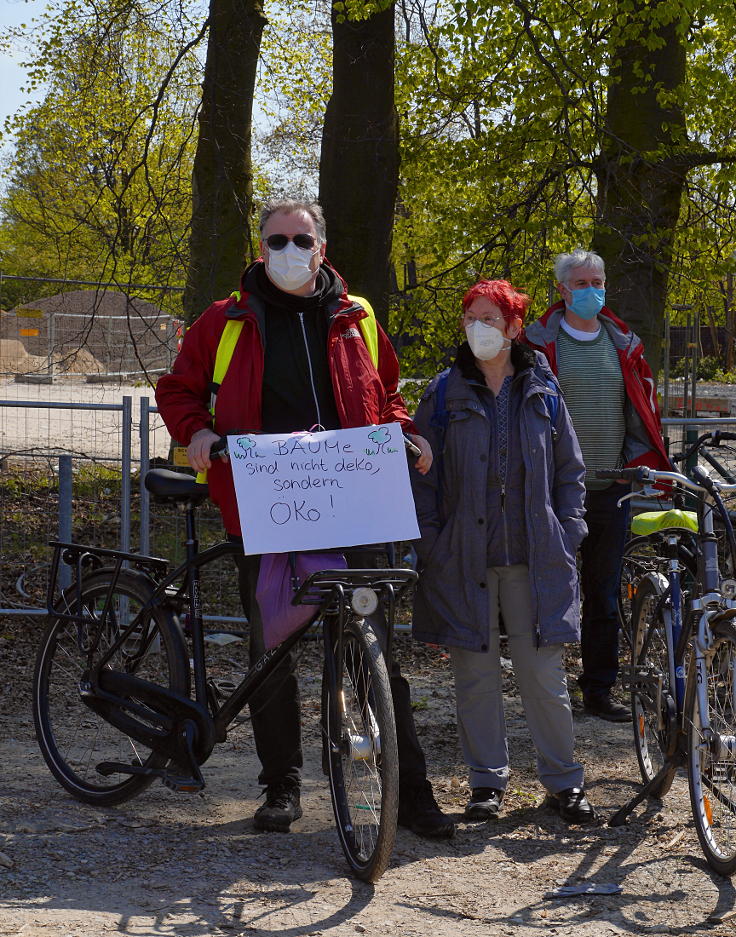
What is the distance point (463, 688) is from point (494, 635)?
24cm

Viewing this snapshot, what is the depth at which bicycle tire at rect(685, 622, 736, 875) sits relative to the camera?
388 centimetres

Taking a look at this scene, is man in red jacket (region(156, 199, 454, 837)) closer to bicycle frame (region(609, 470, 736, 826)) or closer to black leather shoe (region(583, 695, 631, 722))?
bicycle frame (region(609, 470, 736, 826))

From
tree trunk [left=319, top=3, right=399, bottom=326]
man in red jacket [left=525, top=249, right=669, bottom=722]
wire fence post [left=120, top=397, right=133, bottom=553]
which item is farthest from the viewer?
tree trunk [left=319, top=3, right=399, bottom=326]

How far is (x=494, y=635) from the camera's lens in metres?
4.53

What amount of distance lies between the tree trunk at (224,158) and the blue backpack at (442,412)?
4.44 metres

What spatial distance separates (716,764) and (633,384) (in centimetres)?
214

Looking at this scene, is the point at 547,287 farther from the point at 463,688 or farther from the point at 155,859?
the point at 155,859

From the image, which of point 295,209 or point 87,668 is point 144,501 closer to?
point 87,668

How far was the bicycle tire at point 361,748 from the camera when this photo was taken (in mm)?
3674

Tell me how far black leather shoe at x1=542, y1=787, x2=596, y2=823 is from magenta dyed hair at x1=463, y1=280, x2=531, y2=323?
173 cm

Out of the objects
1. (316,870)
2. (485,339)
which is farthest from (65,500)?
(316,870)

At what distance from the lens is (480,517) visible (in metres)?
4.43

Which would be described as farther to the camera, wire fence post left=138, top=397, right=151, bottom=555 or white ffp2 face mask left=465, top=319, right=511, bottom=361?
wire fence post left=138, top=397, right=151, bottom=555

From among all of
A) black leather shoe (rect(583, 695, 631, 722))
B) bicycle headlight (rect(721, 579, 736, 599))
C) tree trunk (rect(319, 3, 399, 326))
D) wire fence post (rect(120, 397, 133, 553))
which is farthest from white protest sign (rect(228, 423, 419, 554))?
tree trunk (rect(319, 3, 399, 326))
